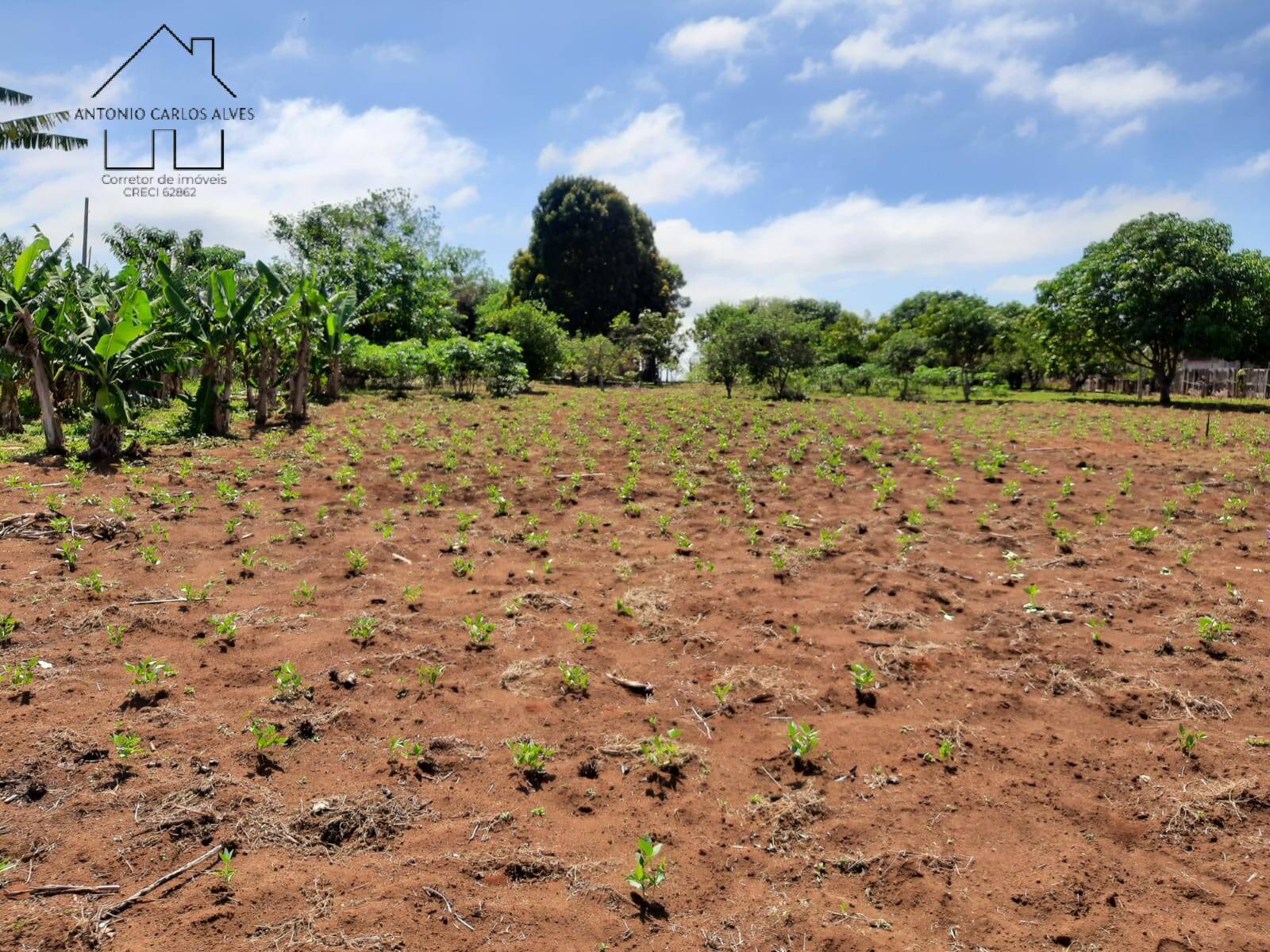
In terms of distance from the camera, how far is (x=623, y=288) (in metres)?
44.3

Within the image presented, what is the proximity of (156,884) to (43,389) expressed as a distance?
1058 centimetres

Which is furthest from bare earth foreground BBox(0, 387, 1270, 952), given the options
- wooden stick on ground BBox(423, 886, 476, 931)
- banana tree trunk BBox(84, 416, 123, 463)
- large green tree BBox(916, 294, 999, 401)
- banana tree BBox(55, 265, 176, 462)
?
large green tree BBox(916, 294, 999, 401)

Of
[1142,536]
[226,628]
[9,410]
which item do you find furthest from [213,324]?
[1142,536]

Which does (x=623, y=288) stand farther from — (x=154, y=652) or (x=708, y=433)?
(x=154, y=652)

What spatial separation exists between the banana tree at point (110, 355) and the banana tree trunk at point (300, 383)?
432 cm

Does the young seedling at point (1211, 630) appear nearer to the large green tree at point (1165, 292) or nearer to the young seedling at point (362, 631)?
the young seedling at point (362, 631)

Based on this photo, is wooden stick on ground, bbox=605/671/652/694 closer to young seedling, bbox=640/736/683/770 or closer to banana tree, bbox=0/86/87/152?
young seedling, bbox=640/736/683/770

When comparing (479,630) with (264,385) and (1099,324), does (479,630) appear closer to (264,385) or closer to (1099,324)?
(264,385)

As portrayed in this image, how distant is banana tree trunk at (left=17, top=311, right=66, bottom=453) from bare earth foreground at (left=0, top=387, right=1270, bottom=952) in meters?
1.61

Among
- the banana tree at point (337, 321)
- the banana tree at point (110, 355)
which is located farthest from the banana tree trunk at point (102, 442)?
the banana tree at point (337, 321)

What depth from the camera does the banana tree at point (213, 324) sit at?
12.7 metres

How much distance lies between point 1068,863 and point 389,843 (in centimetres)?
321

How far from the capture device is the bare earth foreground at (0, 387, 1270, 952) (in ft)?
10.3

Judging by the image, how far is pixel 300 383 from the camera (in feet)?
53.5
